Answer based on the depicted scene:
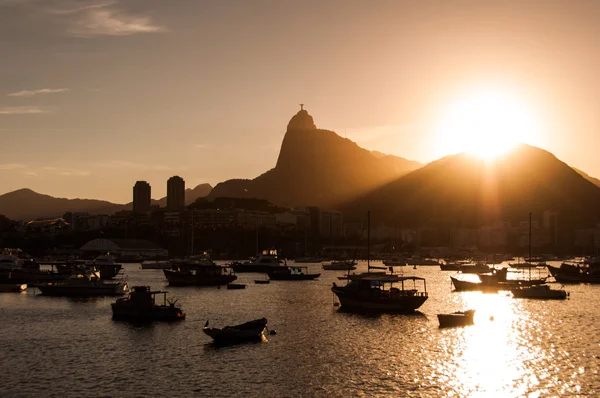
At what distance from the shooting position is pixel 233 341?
60875 millimetres

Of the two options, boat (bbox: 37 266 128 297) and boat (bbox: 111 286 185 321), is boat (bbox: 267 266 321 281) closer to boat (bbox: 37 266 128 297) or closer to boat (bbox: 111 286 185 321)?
boat (bbox: 37 266 128 297)

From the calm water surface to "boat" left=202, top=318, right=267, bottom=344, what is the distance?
1.18 metres

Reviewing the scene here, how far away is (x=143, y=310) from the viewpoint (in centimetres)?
7431

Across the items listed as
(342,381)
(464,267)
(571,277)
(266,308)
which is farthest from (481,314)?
(464,267)

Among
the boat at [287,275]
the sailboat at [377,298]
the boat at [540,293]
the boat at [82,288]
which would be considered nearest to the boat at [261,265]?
the boat at [287,275]

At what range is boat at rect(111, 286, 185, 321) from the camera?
73.9 m

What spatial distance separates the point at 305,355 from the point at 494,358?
1487cm

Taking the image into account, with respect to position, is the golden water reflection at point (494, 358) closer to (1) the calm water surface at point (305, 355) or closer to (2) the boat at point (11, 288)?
(1) the calm water surface at point (305, 355)

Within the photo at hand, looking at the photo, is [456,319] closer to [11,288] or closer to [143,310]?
[143,310]

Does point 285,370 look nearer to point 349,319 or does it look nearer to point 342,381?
point 342,381

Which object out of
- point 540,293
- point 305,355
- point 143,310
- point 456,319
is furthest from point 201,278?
point 305,355

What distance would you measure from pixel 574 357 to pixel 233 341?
2751cm

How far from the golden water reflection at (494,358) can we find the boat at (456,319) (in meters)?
1.03

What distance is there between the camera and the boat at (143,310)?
73.9 meters
